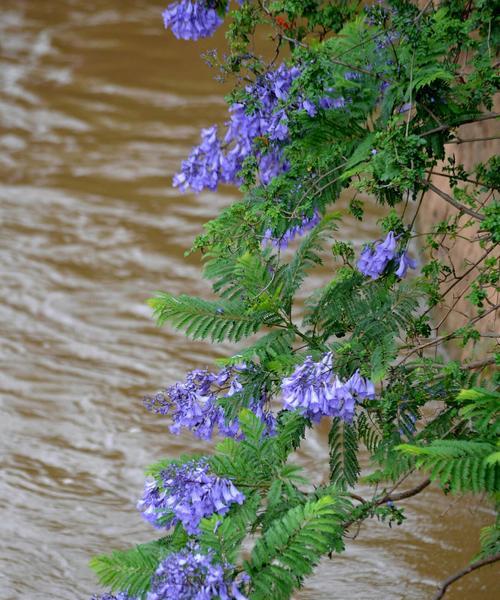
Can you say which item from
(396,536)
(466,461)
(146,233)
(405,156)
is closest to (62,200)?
(146,233)

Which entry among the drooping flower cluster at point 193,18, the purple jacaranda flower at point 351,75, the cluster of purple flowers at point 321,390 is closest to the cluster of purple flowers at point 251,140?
the purple jacaranda flower at point 351,75

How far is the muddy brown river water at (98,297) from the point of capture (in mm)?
4637

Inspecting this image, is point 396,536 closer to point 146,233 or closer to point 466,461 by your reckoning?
Answer: point 466,461

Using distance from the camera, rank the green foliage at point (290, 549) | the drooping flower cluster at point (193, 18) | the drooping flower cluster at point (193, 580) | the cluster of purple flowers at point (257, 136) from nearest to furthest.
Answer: the drooping flower cluster at point (193, 580), the green foliage at point (290, 549), the cluster of purple flowers at point (257, 136), the drooping flower cluster at point (193, 18)

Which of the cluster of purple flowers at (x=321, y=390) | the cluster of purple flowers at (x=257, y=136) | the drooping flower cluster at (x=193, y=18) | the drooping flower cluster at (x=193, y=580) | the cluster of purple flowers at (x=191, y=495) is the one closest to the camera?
the drooping flower cluster at (x=193, y=580)

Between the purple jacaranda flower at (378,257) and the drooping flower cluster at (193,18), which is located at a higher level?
the drooping flower cluster at (193,18)

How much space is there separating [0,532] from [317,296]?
2231 mm

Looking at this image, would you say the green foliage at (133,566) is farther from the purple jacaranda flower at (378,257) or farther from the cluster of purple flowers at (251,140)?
the cluster of purple flowers at (251,140)

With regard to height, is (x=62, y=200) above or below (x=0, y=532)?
above

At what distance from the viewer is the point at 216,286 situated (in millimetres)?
3262

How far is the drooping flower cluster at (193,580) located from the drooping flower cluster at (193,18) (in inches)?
77.5

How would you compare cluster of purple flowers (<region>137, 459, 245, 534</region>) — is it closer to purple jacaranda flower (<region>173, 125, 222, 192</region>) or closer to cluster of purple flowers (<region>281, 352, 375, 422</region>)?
cluster of purple flowers (<region>281, 352, 375, 422</region>)

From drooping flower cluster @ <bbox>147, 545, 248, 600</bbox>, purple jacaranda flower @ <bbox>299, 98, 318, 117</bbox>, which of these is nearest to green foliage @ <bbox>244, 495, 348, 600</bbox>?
drooping flower cluster @ <bbox>147, 545, 248, 600</bbox>

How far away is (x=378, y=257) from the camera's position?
3.11m
